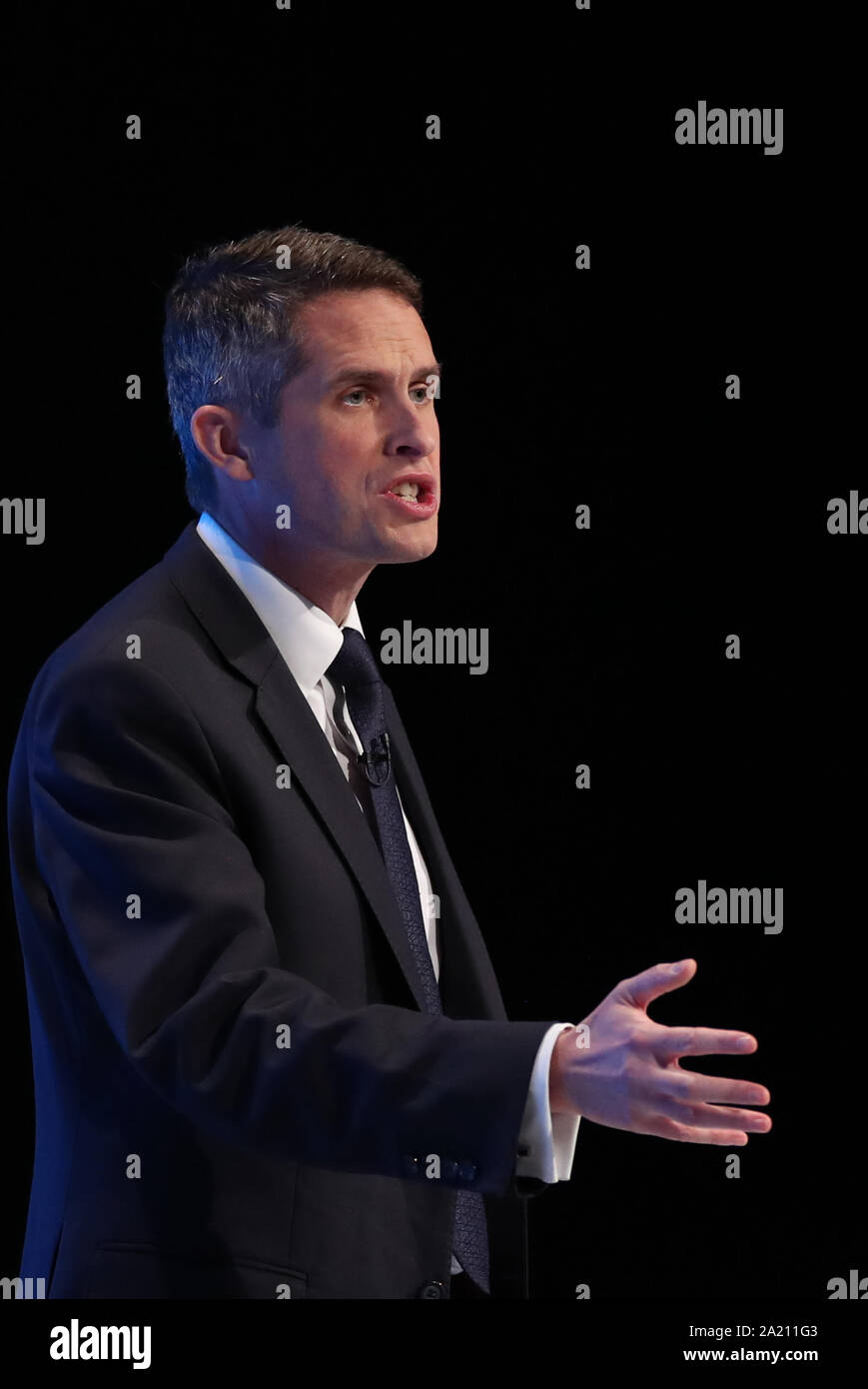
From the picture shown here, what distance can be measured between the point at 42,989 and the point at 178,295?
94 cm

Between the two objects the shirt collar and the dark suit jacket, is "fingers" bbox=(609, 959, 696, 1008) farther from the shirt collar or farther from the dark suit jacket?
the shirt collar

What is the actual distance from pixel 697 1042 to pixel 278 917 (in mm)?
551

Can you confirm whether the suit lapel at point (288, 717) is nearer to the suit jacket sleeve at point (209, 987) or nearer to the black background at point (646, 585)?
the suit jacket sleeve at point (209, 987)

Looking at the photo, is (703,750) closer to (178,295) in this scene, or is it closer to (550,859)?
(550,859)

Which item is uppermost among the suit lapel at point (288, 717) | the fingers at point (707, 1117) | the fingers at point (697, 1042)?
the suit lapel at point (288, 717)

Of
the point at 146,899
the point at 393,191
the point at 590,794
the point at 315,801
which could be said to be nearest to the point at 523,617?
the point at 590,794

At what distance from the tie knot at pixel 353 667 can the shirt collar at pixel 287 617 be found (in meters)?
0.06

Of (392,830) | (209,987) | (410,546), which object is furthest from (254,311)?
(209,987)

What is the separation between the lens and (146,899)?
1.70 meters

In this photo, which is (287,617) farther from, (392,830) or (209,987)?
(209,987)

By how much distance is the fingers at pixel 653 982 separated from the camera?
1504 millimetres

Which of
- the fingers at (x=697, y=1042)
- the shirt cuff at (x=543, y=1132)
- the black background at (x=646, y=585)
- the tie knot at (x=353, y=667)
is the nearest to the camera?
the fingers at (x=697, y=1042)

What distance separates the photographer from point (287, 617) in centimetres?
205

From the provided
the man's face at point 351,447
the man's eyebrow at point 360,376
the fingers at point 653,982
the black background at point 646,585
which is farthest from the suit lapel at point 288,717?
the black background at point 646,585
